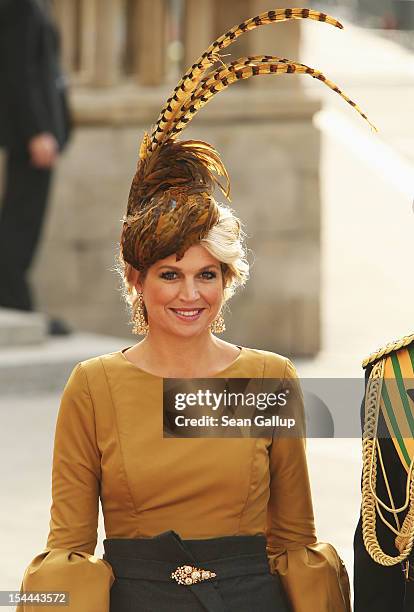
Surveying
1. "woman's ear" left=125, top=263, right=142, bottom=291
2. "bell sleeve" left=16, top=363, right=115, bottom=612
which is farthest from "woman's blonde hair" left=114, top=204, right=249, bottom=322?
"bell sleeve" left=16, top=363, right=115, bottom=612

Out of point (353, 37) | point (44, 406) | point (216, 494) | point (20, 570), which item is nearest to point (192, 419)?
point (216, 494)

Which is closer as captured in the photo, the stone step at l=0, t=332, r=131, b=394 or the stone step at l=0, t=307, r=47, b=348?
the stone step at l=0, t=332, r=131, b=394

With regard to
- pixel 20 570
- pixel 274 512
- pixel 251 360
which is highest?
pixel 251 360

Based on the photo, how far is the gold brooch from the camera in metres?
3.61

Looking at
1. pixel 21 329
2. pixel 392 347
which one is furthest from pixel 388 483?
pixel 21 329

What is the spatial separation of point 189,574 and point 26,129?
597 centimetres

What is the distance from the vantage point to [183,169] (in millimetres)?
3693

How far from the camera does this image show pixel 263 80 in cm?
1210

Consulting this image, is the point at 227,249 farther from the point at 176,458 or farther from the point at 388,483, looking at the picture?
the point at 388,483

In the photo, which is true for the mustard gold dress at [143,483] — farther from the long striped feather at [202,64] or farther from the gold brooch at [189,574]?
the long striped feather at [202,64]

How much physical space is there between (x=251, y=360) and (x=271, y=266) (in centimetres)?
841

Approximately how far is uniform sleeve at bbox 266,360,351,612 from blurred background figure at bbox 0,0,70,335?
572cm

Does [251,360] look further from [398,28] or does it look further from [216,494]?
[398,28]

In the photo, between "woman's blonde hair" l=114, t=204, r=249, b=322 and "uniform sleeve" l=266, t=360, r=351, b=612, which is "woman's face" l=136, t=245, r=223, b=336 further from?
"uniform sleeve" l=266, t=360, r=351, b=612
